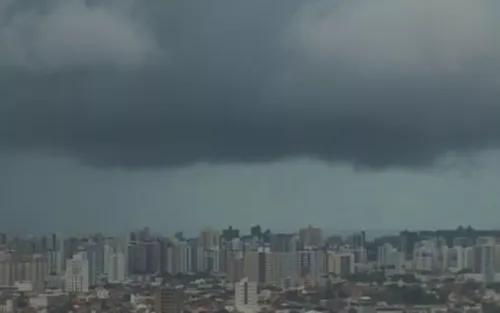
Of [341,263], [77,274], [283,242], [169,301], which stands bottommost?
[169,301]

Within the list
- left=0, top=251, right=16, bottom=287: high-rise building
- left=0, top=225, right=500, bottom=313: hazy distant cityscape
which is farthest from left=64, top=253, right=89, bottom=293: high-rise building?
left=0, top=251, right=16, bottom=287: high-rise building

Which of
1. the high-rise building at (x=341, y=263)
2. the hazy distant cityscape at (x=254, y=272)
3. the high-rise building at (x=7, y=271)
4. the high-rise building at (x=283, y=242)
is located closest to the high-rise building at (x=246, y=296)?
the hazy distant cityscape at (x=254, y=272)

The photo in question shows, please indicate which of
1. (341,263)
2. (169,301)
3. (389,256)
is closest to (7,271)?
(169,301)

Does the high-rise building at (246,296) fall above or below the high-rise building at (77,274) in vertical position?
below

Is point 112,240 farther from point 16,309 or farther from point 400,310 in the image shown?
point 400,310

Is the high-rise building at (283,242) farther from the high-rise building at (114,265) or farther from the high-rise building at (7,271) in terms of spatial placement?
the high-rise building at (7,271)

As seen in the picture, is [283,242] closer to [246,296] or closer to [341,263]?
[341,263]
